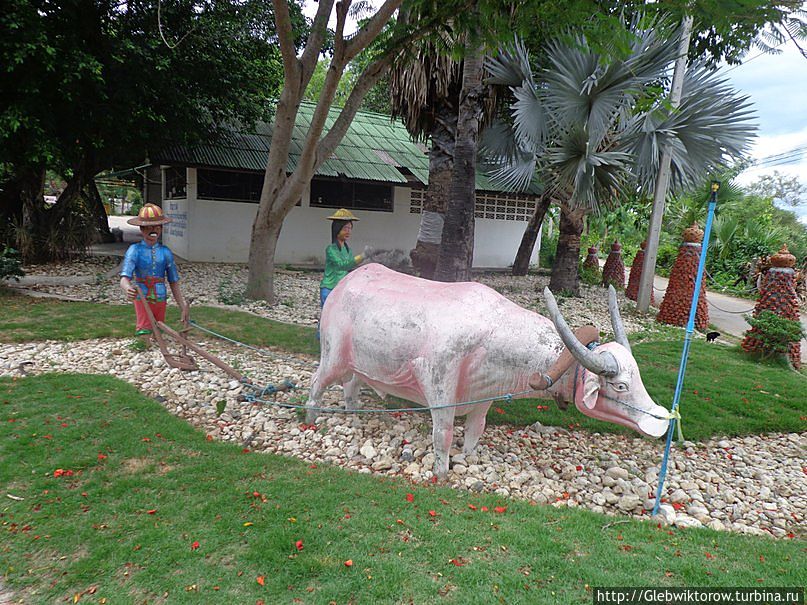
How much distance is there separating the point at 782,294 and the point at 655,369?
3003 mm

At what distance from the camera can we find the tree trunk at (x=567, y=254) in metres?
11.7

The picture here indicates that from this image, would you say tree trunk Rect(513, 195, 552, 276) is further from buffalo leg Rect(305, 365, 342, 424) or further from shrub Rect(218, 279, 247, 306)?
buffalo leg Rect(305, 365, 342, 424)

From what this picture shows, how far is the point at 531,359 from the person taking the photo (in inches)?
142

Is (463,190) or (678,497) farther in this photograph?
(463,190)

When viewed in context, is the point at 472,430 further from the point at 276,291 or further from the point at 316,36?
the point at 276,291

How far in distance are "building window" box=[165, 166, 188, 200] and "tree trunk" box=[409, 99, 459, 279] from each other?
25.3ft

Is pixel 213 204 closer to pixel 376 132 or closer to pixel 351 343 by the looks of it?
pixel 376 132

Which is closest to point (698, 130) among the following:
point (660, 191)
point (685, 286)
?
point (660, 191)

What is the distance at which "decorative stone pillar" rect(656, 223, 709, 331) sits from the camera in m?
9.95

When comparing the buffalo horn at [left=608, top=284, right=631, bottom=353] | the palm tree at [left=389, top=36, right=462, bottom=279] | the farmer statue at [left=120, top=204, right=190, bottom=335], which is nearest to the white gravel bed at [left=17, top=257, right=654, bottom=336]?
the palm tree at [left=389, top=36, right=462, bottom=279]

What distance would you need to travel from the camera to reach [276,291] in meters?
10.8

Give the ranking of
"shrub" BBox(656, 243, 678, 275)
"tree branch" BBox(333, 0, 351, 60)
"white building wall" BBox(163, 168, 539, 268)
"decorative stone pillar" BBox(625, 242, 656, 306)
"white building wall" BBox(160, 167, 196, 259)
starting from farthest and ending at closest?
"shrub" BBox(656, 243, 678, 275) < "white building wall" BBox(163, 168, 539, 268) < "white building wall" BBox(160, 167, 196, 259) < "decorative stone pillar" BBox(625, 242, 656, 306) < "tree branch" BBox(333, 0, 351, 60)

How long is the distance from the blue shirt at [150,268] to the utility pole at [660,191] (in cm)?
868

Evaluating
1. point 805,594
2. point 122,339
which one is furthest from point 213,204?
point 805,594
